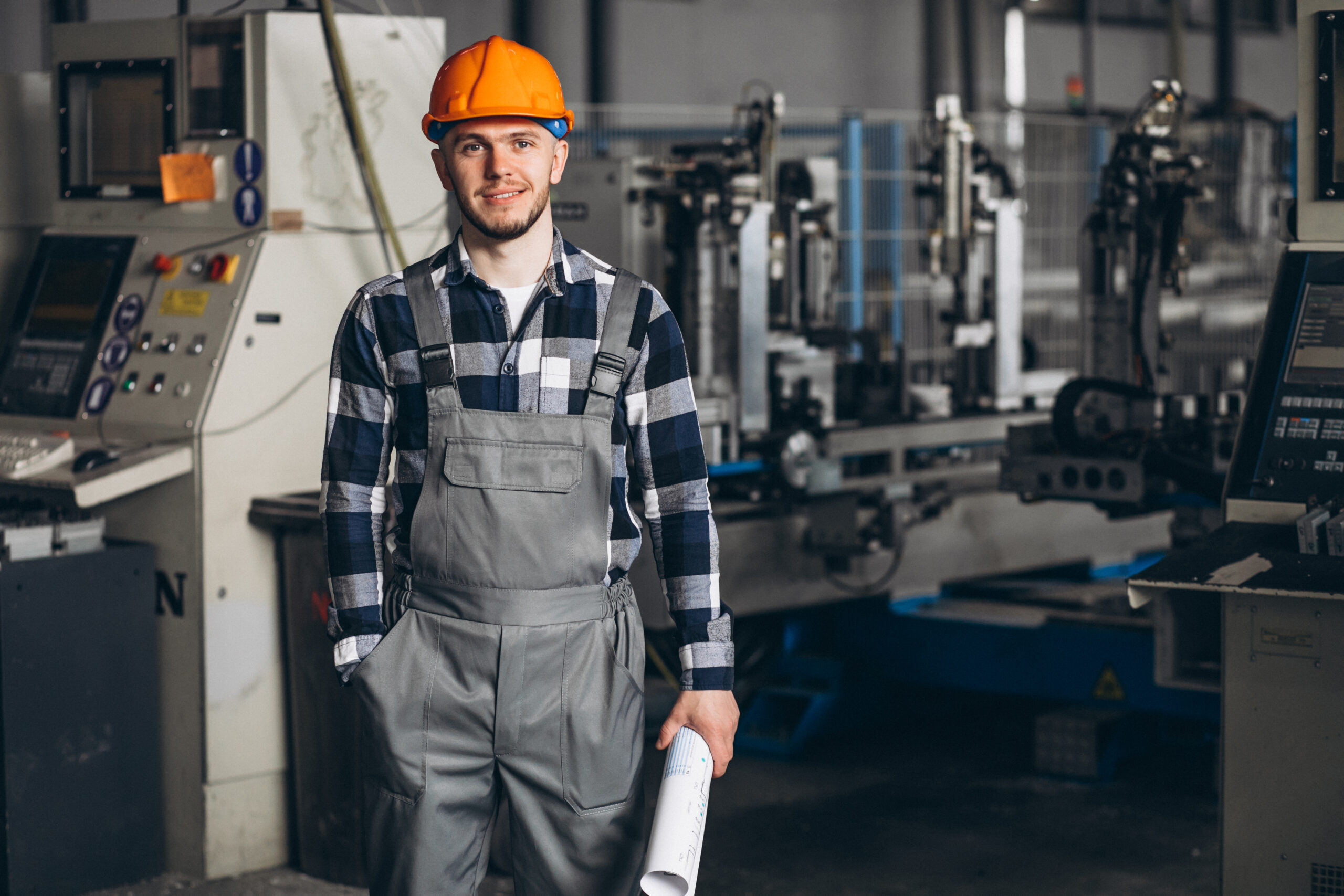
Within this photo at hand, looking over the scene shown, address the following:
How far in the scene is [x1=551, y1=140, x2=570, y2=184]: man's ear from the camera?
234 cm

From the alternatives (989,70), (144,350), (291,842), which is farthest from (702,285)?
(989,70)

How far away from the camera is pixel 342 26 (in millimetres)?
4066

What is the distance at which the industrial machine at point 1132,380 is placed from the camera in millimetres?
4324

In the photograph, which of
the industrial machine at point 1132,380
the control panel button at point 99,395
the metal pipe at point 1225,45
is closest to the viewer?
the control panel button at point 99,395

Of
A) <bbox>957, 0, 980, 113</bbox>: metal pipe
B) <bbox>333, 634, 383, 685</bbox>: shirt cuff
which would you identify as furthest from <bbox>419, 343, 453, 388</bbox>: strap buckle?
<bbox>957, 0, 980, 113</bbox>: metal pipe

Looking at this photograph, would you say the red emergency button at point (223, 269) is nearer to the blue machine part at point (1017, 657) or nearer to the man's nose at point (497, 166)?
the man's nose at point (497, 166)

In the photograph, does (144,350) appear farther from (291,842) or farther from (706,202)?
(706,202)

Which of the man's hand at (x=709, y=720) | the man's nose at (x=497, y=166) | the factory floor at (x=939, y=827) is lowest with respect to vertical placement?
the factory floor at (x=939, y=827)

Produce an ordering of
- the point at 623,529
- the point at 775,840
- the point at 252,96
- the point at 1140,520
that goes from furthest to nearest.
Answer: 1. the point at 1140,520
2. the point at 775,840
3. the point at 252,96
4. the point at 623,529

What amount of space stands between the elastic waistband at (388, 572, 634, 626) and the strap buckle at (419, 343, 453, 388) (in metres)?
0.27

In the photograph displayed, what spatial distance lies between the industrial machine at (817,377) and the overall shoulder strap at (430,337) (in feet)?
7.22

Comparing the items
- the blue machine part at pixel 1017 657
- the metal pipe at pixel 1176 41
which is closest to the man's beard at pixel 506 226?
the blue machine part at pixel 1017 657

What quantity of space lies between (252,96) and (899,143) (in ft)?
14.7

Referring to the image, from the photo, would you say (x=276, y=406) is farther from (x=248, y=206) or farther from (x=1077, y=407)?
(x=1077, y=407)
